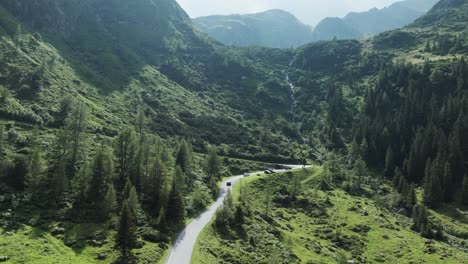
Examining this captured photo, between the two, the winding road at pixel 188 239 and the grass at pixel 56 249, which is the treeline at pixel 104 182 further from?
the grass at pixel 56 249

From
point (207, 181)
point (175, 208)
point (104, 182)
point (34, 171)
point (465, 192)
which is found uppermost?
point (34, 171)

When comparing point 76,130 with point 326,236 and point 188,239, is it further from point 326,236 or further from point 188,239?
point 326,236

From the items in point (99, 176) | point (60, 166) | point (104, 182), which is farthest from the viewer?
point (104, 182)

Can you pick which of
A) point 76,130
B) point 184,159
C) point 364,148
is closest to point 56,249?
point 76,130

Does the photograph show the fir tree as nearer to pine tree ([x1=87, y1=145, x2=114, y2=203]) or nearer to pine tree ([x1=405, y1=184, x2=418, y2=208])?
pine tree ([x1=405, y1=184, x2=418, y2=208])

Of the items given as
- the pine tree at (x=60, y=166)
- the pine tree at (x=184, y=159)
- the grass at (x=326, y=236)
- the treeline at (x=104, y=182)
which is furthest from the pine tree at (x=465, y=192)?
the pine tree at (x=60, y=166)

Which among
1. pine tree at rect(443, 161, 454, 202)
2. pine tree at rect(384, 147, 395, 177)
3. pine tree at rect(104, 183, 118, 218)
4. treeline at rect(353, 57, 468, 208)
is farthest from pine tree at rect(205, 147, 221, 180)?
pine tree at rect(443, 161, 454, 202)

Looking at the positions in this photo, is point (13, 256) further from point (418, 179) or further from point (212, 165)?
point (418, 179)
